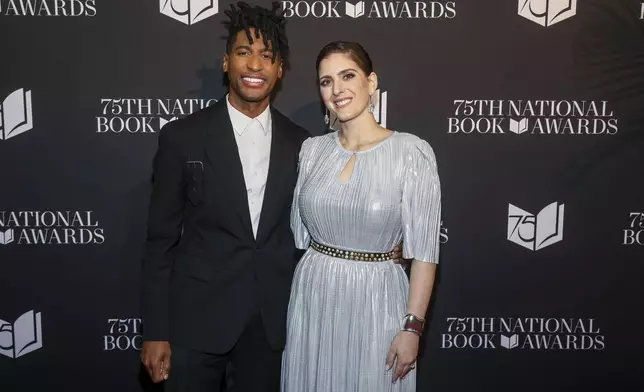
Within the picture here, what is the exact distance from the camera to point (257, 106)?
2.13 m

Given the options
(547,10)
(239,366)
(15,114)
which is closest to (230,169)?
(239,366)

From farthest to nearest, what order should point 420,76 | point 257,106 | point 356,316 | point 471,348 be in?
point 471,348 < point 420,76 < point 257,106 < point 356,316

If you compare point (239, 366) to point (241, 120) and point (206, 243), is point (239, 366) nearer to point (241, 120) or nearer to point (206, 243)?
point (206, 243)

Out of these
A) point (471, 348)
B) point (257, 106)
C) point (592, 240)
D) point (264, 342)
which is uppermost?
point (257, 106)

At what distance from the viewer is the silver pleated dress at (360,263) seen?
6.29 feet

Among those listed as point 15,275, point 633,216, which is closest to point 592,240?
point 633,216

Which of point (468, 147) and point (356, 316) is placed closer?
point (356, 316)

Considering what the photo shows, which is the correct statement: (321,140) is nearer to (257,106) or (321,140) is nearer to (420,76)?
(257,106)

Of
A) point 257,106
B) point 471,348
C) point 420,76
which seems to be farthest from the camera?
point 471,348

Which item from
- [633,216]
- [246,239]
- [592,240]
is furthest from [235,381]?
[633,216]

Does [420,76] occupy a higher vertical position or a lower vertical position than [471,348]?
higher

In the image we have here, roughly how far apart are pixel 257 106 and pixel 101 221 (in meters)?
1.13

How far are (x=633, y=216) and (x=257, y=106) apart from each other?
1909 mm

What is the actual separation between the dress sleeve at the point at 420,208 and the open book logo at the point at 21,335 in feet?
6.20
